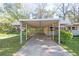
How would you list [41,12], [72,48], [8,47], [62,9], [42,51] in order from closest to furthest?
1. [42,51]
2. [72,48]
3. [8,47]
4. [62,9]
5. [41,12]

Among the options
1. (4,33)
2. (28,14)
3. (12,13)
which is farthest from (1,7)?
(12,13)

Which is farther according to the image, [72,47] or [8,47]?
[72,47]

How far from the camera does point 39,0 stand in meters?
6.74

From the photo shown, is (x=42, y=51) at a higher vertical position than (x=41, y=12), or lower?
lower

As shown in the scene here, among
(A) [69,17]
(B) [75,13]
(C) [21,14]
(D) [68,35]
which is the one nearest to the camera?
(D) [68,35]

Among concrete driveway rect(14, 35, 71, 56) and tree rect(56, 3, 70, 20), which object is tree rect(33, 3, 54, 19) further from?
concrete driveway rect(14, 35, 71, 56)

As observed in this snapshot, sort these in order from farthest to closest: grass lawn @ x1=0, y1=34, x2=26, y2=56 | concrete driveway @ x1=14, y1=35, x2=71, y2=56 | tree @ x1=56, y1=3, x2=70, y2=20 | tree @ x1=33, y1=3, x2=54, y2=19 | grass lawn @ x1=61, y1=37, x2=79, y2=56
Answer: tree @ x1=56, y1=3, x2=70, y2=20 → tree @ x1=33, y1=3, x2=54, y2=19 → grass lawn @ x1=61, y1=37, x2=79, y2=56 → grass lawn @ x1=0, y1=34, x2=26, y2=56 → concrete driveway @ x1=14, y1=35, x2=71, y2=56

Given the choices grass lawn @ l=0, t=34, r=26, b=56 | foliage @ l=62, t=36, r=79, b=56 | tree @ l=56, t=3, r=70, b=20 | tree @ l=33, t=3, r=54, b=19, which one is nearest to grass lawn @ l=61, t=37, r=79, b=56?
foliage @ l=62, t=36, r=79, b=56

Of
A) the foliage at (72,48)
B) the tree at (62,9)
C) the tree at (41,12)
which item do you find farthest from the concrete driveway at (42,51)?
the tree at (62,9)

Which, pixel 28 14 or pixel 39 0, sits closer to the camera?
pixel 39 0

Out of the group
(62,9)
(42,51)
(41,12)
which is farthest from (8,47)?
(62,9)

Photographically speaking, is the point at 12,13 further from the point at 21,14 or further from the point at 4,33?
the point at 4,33

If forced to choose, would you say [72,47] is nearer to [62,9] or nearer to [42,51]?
[42,51]

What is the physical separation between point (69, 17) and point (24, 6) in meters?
6.17
